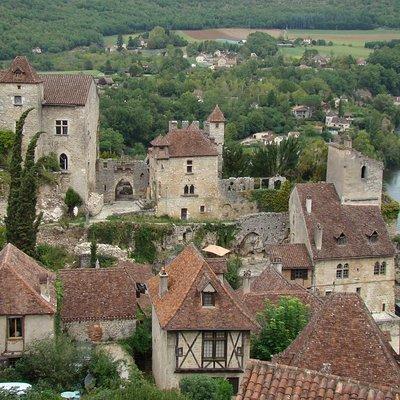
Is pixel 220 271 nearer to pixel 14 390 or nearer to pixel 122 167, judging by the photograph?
pixel 14 390

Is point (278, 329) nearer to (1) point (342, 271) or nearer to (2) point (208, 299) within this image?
(2) point (208, 299)

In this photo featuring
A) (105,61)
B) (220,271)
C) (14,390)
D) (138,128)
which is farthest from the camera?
(105,61)

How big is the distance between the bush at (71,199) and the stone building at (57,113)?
313 mm

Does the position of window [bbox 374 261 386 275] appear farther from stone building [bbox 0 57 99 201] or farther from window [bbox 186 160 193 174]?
stone building [bbox 0 57 99 201]

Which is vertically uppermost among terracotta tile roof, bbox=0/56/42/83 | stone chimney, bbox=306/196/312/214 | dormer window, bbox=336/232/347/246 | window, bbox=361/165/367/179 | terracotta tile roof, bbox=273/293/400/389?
terracotta tile roof, bbox=0/56/42/83

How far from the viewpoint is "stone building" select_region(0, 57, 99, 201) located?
5391 centimetres

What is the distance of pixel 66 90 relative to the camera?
2188 inches

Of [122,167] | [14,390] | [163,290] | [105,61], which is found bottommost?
[14,390]

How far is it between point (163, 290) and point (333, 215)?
21.7 meters

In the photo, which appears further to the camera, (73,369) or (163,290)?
(163,290)

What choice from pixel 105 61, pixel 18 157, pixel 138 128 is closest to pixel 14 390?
pixel 18 157

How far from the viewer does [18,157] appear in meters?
47.5

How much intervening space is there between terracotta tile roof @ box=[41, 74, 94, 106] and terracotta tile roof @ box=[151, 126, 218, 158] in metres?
5.37

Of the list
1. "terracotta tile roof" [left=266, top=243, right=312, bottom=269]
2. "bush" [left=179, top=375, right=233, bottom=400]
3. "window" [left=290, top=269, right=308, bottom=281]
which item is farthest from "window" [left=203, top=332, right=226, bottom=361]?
"window" [left=290, top=269, right=308, bottom=281]
